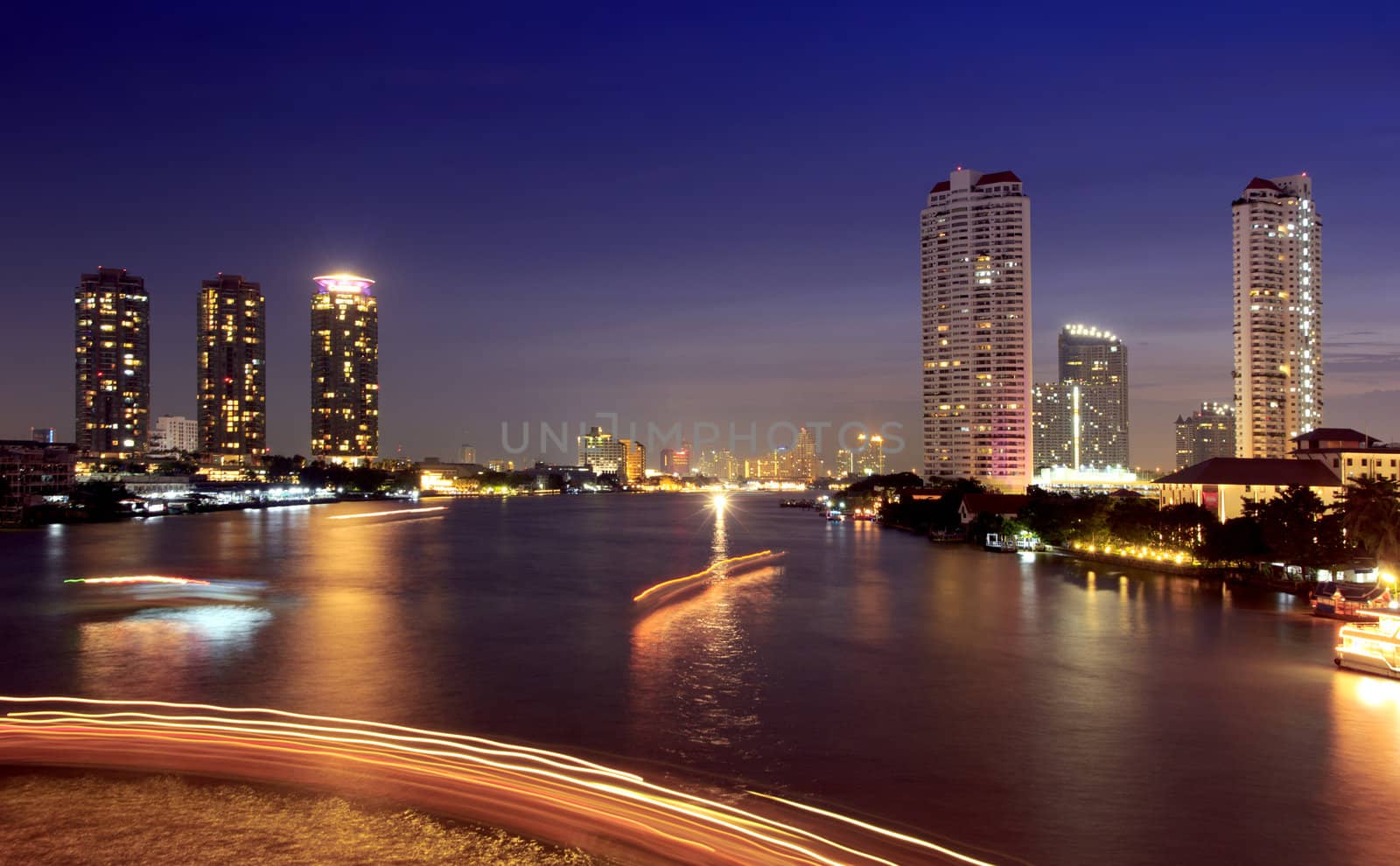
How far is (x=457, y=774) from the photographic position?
26.9ft

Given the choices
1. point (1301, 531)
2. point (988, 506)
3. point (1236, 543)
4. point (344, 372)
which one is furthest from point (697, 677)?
point (344, 372)

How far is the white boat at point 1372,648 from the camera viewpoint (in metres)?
13.0

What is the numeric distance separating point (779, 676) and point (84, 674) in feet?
30.2

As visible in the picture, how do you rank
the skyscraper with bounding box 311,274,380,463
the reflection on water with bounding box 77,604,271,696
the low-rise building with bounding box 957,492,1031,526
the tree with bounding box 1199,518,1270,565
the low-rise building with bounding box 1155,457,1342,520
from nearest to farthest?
the reflection on water with bounding box 77,604,271,696 < the tree with bounding box 1199,518,1270,565 < the low-rise building with bounding box 1155,457,1342,520 < the low-rise building with bounding box 957,492,1031,526 < the skyscraper with bounding box 311,274,380,463

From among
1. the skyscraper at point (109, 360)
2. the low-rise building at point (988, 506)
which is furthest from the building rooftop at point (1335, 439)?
the skyscraper at point (109, 360)

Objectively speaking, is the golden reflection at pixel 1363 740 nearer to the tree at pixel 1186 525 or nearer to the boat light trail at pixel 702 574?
the boat light trail at pixel 702 574

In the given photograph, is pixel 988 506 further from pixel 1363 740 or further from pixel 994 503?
pixel 1363 740

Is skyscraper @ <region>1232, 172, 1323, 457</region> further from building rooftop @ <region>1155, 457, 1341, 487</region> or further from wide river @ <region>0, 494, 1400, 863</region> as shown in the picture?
wide river @ <region>0, 494, 1400, 863</region>

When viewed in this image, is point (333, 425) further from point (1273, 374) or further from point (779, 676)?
point (779, 676)

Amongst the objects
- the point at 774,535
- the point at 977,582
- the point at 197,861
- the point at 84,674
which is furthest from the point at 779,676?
the point at 774,535

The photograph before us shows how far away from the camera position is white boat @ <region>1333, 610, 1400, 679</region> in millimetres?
13031

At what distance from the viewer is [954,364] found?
67.5 m

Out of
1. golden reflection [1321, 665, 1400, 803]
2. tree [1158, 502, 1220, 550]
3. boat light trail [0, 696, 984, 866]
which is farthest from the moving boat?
boat light trail [0, 696, 984, 866]

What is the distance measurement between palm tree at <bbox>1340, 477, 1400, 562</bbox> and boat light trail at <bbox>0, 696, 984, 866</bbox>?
17.5m
